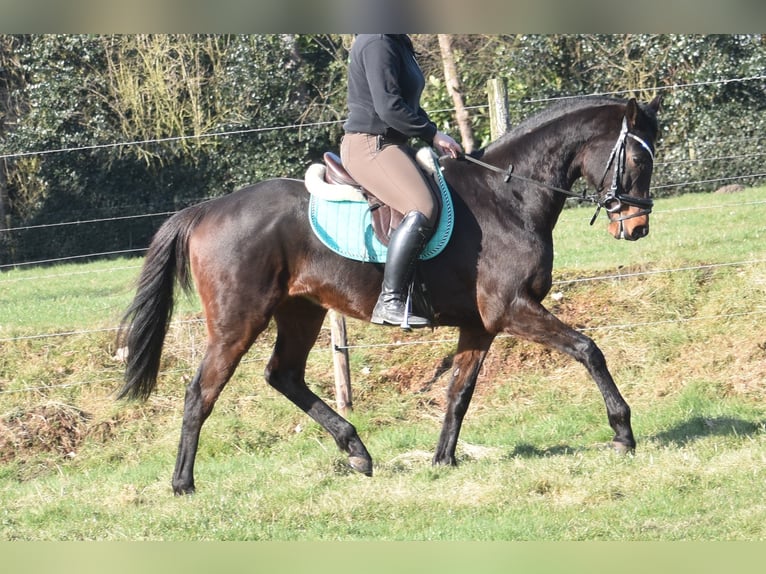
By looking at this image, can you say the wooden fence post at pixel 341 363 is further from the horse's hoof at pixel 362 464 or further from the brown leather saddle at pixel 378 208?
the brown leather saddle at pixel 378 208

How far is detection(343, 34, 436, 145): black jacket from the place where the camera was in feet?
21.8

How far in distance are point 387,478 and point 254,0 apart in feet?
13.4

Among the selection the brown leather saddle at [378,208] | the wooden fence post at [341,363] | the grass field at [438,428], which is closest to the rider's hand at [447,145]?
the brown leather saddle at [378,208]

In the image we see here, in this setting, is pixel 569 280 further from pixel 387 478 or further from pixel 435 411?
pixel 387 478

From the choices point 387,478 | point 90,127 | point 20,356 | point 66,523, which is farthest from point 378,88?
point 90,127

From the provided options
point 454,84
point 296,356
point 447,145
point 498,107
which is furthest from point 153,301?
point 454,84

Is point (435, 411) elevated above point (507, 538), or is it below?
below

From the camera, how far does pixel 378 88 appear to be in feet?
21.9

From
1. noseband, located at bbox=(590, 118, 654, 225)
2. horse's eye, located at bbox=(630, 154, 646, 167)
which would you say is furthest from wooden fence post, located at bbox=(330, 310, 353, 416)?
horse's eye, located at bbox=(630, 154, 646, 167)

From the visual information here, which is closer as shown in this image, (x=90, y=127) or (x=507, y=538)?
(x=507, y=538)

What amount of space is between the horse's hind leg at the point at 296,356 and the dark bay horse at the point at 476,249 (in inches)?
12.5

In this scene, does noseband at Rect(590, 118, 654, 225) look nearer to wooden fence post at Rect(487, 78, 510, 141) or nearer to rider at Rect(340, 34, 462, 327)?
rider at Rect(340, 34, 462, 327)

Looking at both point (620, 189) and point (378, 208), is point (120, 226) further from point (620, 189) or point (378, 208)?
point (620, 189)

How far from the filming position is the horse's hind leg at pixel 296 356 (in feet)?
25.0
